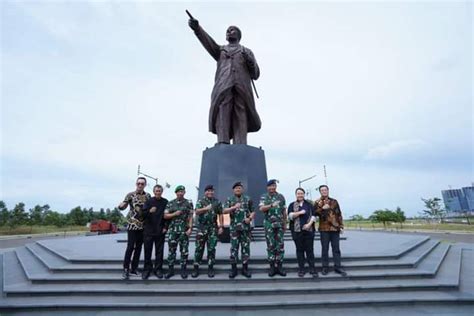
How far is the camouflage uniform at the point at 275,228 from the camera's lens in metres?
4.39

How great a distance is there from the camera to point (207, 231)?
14.8 ft

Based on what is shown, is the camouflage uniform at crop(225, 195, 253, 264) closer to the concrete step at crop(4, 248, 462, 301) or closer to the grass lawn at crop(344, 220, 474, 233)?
the concrete step at crop(4, 248, 462, 301)

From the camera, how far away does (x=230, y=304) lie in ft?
11.9

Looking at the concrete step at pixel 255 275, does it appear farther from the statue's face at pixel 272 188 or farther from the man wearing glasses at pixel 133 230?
the statue's face at pixel 272 188

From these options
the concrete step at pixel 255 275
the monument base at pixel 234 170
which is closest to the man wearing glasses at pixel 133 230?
the concrete step at pixel 255 275

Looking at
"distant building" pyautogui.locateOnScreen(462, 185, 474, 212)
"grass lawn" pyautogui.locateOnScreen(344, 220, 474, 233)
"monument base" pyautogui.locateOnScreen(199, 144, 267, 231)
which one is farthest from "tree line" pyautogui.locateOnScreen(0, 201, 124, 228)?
"distant building" pyautogui.locateOnScreen(462, 185, 474, 212)

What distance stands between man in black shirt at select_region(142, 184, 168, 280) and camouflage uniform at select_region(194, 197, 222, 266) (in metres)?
0.63

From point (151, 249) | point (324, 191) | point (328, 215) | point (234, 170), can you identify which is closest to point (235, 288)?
point (151, 249)

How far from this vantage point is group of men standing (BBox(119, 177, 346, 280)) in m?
4.39

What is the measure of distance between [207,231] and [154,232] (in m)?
0.92

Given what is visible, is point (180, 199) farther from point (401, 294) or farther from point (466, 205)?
point (466, 205)

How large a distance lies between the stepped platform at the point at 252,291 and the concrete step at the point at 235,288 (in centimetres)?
1

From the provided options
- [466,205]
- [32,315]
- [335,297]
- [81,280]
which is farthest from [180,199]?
[466,205]

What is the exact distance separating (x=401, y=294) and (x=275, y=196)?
244 cm
